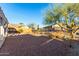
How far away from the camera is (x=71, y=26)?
6.96m

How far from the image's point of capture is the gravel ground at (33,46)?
689 cm

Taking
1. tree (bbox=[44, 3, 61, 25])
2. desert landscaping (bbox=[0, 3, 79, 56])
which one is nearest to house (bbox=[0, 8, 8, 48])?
desert landscaping (bbox=[0, 3, 79, 56])

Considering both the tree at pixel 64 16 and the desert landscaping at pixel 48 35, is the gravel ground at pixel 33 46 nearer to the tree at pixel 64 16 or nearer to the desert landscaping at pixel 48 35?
the desert landscaping at pixel 48 35

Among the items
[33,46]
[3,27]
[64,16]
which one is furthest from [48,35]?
[3,27]

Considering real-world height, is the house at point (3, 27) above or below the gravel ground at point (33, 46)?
above

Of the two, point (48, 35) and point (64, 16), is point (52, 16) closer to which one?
point (64, 16)

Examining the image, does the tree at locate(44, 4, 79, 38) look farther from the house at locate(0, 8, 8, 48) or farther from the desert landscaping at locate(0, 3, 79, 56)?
the house at locate(0, 8, 8, 48)

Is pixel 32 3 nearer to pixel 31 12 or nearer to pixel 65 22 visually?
pixel 31 12

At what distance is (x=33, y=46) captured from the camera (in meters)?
6.93

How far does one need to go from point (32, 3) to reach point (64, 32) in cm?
86

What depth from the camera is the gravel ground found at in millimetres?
6887

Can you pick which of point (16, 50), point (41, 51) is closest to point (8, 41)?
point (16, 50)

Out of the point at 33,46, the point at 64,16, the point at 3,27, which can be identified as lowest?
the point at 33,46

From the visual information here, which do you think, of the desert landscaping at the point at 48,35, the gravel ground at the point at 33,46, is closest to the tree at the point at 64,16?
the desert landscaping at the point at 48,35
